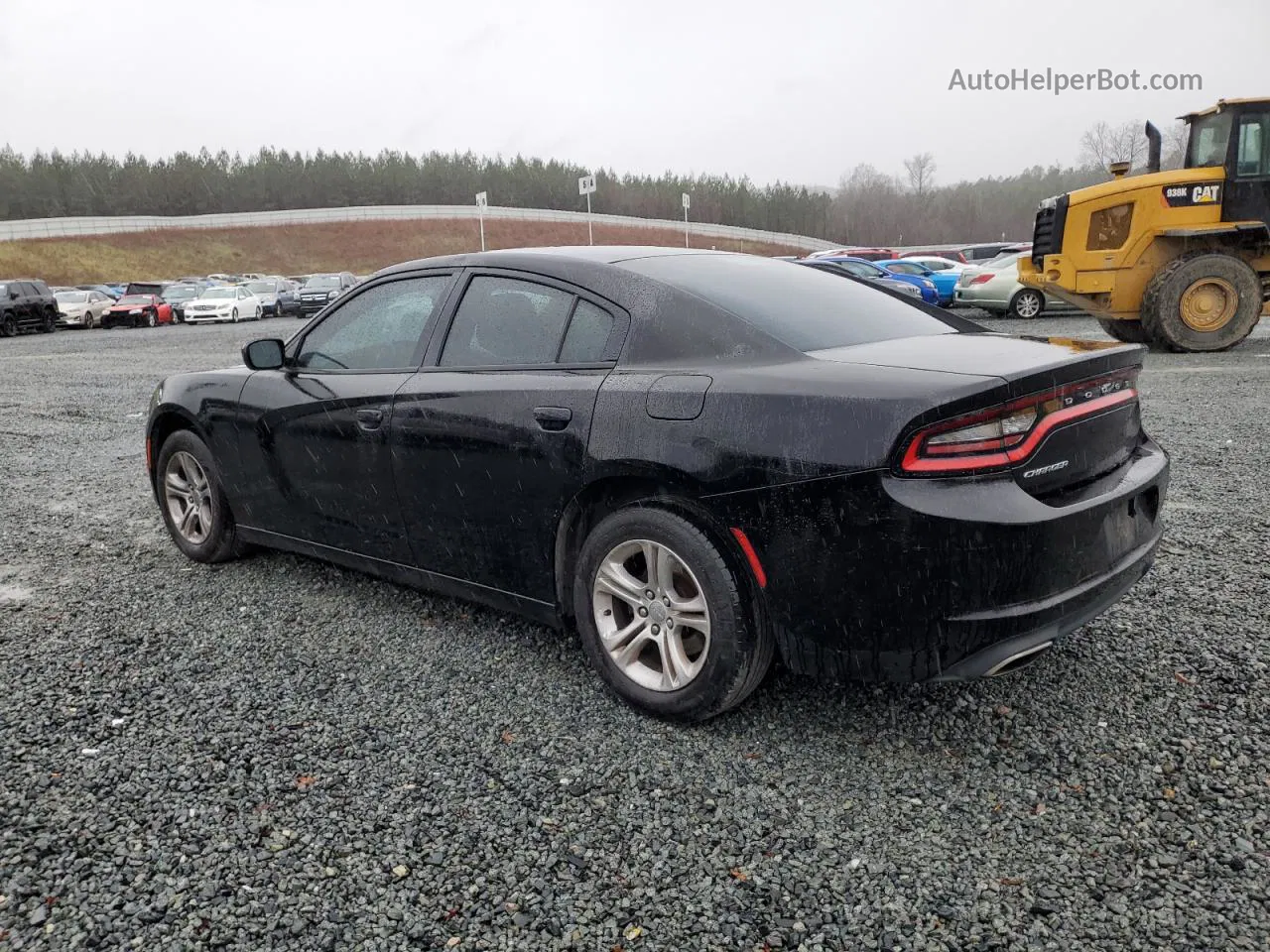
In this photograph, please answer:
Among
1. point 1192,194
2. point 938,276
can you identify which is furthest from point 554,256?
point 938,276

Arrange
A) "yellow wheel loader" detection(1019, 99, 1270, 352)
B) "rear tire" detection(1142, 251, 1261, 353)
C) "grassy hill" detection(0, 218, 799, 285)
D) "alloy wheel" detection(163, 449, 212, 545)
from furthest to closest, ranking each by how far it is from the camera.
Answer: "grassy hill" detection(0, 218, 799, 285) < "rear tire" detection(1142, 251, 1261, 353) < "yellow wheel loader" detection(1019, 99, 1270, 352) < "alloy wheel" detection(163, 449, 212, 545)

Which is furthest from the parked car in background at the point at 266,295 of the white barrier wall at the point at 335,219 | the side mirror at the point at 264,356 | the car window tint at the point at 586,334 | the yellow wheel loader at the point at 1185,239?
the white barrier wall at the point at 335,219

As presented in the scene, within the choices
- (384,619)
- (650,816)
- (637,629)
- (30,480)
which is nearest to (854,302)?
(637,629)

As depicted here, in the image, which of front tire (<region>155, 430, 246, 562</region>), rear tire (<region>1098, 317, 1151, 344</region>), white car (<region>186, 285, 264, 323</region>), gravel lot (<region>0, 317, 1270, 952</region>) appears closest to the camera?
gravel lot (<region>0, 317, 1270, 952</region>)

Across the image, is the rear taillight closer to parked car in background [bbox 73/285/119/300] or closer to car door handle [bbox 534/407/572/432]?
car door handle [bbox 534/407/572/432]

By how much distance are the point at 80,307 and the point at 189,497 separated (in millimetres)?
32374

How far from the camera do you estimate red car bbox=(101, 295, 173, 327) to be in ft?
107

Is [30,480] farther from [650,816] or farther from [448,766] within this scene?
[650,816]

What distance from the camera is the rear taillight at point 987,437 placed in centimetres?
251

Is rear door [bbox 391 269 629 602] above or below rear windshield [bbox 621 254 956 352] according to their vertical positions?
below

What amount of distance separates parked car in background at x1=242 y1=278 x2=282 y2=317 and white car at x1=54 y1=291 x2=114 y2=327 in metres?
4.77

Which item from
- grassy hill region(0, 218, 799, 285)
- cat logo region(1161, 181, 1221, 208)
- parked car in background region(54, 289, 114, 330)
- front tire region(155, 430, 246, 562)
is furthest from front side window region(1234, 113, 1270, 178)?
grassy hill region(0, 218, 799, 285)

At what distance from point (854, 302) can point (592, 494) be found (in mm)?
1298

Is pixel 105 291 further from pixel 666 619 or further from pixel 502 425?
pixel 666 619
